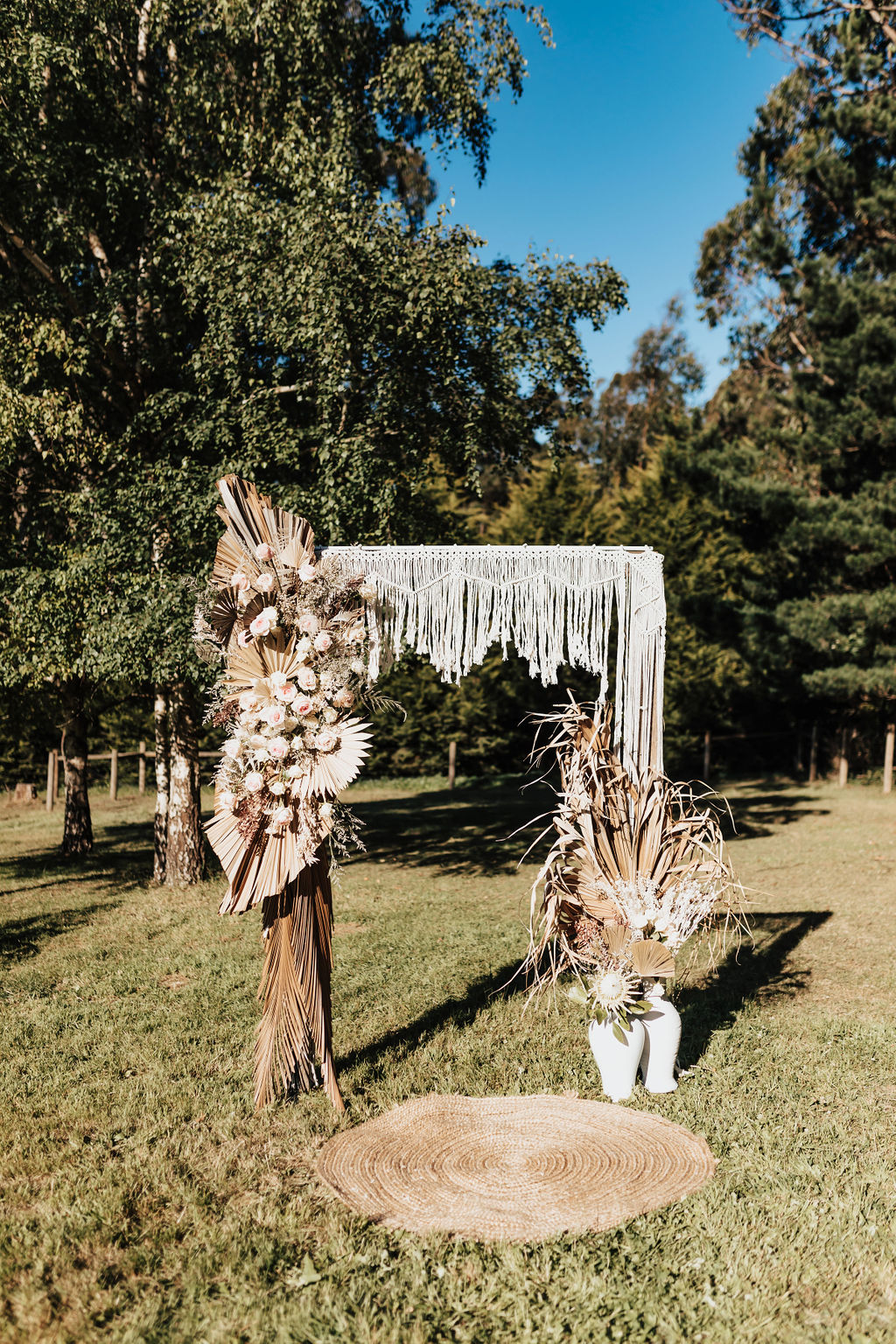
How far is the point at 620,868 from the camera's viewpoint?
179 inches

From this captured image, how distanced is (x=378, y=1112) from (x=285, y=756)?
1.59 metres

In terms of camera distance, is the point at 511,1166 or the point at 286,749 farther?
the point at 286,749

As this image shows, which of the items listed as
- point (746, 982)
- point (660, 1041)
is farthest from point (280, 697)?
point (746, 982)

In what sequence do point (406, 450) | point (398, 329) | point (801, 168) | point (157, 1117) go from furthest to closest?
1. point (801, 168)
2. point (406, 450)
3. point (398, 329)
4. point (157, 1117)

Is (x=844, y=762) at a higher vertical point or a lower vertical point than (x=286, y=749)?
lower

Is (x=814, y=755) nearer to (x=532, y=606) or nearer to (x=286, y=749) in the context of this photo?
(x=532, y=606)

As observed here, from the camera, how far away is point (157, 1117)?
4.00m

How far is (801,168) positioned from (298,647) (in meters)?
18.6

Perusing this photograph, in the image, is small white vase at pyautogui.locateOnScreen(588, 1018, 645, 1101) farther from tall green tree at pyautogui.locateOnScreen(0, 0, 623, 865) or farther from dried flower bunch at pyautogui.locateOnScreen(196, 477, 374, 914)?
tall green tree at pyautogui.locateOnScreen(0, 0, 623, 865)

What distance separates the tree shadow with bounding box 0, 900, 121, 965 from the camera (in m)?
6.92

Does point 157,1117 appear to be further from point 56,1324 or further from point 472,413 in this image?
point 472,413

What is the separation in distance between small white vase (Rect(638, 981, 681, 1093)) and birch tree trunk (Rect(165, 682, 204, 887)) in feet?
19.7

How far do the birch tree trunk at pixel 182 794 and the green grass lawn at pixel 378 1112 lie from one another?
37.8 inches

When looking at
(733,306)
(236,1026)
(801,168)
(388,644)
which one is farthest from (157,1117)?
(733,306)
